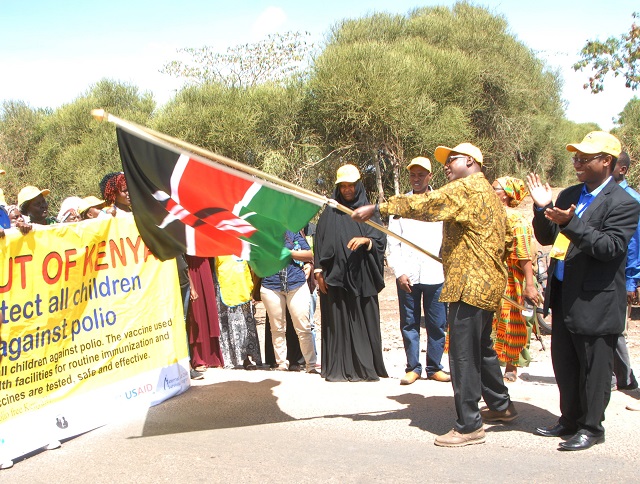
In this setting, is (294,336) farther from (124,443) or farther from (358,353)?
(124,443)

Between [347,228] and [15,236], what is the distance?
338 centimetres

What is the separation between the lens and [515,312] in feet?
22.8

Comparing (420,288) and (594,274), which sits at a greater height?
(594,274)

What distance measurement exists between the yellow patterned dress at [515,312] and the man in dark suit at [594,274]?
1.69m

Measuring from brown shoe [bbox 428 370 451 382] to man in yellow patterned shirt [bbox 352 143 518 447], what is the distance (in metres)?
2.12

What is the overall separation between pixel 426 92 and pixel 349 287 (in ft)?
52.4

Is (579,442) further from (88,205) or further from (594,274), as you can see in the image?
(88,205)

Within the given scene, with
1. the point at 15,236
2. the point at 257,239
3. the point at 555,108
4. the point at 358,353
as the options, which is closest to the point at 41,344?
the point at 15,236

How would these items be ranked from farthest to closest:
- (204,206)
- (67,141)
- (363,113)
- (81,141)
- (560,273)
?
1. (67,141)
2. (81,141)
3. (363,113)
4. (204,206)
5. (560,273)

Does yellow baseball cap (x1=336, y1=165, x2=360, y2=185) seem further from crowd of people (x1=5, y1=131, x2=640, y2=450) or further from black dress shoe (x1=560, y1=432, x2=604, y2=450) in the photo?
black dress shoe (x1=560, y1=432, x2=604, y2=450)

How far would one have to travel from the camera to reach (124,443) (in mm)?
5191

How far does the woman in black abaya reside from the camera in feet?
23.8

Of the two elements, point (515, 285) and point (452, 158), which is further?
point (515, 285)

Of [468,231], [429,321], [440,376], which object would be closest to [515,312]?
[429,321]
